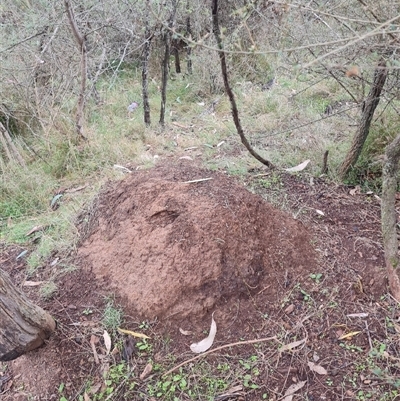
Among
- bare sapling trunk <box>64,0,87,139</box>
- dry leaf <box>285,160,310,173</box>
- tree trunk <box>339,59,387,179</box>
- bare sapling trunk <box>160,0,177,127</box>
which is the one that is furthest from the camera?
bare sapling trunk <box>160,0,177,127</box>

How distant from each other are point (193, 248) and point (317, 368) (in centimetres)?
90

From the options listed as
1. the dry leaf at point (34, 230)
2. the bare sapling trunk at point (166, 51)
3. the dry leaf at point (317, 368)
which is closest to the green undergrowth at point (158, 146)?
the dry leaf at point (34, 230)

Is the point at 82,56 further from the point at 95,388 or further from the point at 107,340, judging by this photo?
the point at 95,388

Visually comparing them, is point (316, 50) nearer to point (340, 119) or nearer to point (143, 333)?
point (340, 119)

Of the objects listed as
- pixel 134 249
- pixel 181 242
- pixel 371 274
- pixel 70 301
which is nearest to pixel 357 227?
pixel 371 274

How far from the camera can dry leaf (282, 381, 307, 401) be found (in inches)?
72.1

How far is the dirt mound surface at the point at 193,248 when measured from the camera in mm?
2184

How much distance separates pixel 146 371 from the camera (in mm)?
1973

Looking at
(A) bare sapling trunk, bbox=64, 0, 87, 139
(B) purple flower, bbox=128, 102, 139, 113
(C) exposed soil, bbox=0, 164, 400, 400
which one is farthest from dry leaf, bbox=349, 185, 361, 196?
(B) purple flower, bbox=128, 102, 139, 113

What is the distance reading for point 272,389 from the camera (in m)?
1.87

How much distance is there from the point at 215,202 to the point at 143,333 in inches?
34.7

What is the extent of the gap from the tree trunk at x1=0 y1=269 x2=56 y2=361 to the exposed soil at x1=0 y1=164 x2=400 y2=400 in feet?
0.62

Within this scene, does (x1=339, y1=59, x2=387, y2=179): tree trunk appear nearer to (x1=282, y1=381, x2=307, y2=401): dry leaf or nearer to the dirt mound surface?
the dirt mound surface

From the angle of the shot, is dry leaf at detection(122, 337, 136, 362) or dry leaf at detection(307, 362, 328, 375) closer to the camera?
dry leaf at detection(307, 362, 328, 375)
